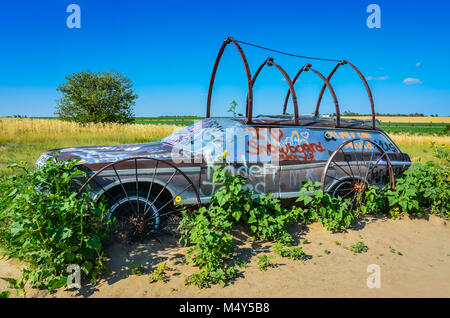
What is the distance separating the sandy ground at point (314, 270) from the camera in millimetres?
2816

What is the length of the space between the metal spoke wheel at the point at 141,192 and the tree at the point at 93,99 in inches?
820

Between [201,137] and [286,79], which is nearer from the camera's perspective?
[201,137]

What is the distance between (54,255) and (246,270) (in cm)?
208

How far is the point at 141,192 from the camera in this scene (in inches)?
145

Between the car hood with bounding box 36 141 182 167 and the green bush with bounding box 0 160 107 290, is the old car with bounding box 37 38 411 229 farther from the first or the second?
the green bush with bounding box 0 160 107 290

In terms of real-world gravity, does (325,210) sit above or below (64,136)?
below

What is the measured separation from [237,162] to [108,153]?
6.19ft

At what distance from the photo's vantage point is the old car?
3.56 m

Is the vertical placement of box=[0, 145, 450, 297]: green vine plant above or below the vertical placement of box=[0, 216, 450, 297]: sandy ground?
above

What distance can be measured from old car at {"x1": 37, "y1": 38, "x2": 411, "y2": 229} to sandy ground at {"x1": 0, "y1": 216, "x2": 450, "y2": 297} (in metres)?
0.60

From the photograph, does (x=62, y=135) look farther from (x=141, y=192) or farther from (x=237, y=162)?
(x=237, y=162)

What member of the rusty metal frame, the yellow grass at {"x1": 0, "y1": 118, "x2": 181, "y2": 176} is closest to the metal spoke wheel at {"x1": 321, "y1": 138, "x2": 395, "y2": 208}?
the rusty metal frame

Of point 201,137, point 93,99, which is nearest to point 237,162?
point 201,137
